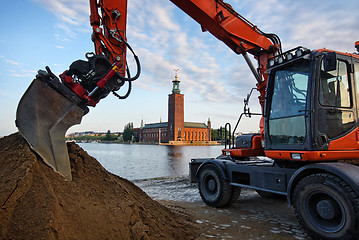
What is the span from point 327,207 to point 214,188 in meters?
3.15

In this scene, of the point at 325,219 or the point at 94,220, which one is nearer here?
the point at 94,220

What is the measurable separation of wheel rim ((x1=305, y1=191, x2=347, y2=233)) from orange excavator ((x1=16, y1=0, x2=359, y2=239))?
0.01m

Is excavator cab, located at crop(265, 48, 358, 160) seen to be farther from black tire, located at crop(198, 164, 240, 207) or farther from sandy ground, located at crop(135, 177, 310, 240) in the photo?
black tire, located at crop(198, 164, 240, 207)

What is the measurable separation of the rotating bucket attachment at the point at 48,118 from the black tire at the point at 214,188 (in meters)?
3.72

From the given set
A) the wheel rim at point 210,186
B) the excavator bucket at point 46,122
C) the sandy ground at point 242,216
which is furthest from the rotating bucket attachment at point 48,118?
the wheel rim at point 210,186

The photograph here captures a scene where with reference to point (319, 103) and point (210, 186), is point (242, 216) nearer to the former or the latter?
point (210, 186)

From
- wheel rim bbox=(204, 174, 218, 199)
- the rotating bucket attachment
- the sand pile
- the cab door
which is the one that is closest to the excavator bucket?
the rotating bucket attachment

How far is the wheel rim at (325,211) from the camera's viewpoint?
3.83m

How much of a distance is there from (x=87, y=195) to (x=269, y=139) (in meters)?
3.58

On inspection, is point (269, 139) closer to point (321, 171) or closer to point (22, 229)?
point (321, 171)

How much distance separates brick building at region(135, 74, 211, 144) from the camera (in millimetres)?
119188

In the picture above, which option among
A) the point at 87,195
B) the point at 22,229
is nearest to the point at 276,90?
the point at 87,195

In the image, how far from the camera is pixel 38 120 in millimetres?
3951

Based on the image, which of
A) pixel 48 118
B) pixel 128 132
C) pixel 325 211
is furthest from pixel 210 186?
pixel 128 132
